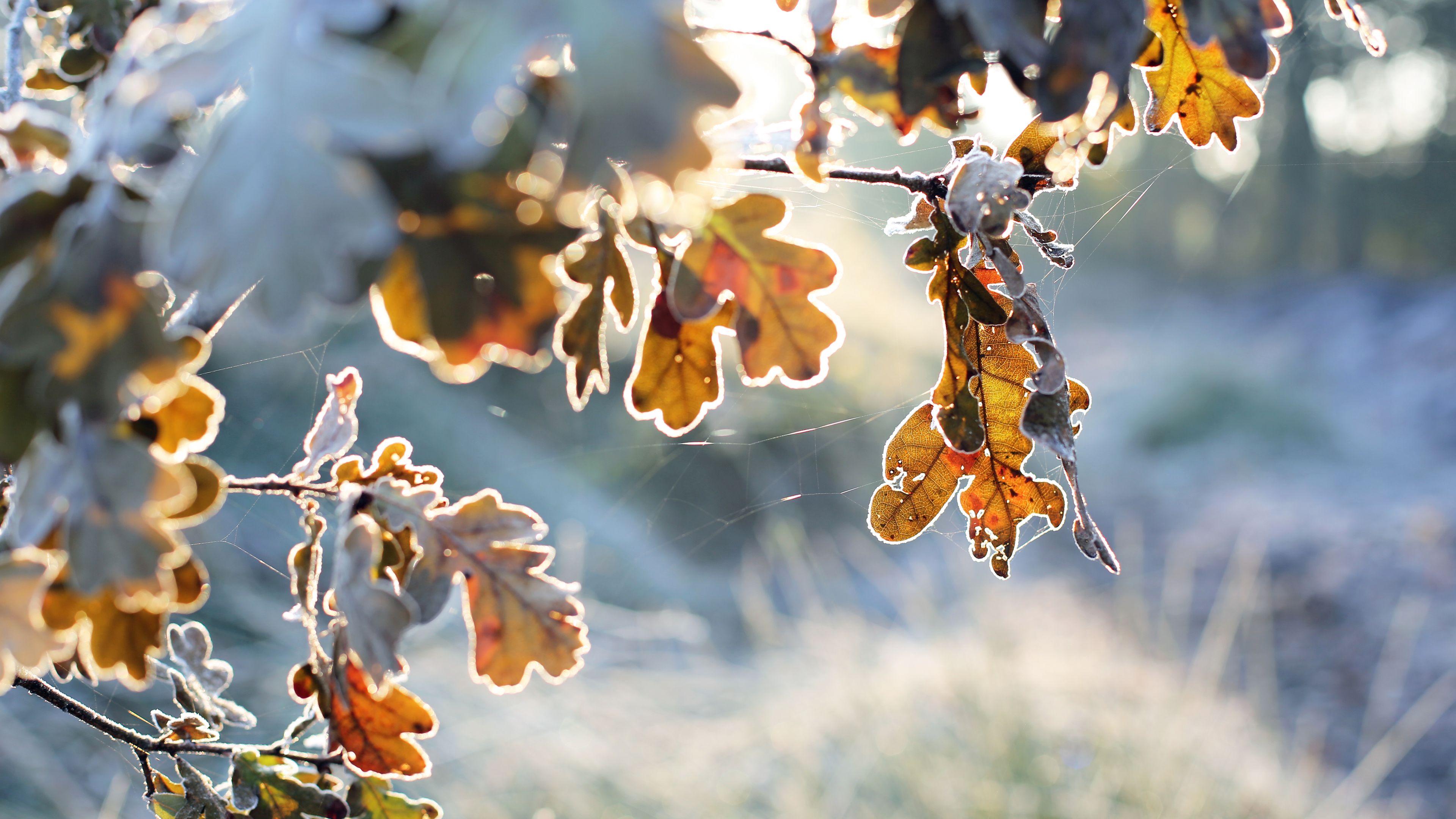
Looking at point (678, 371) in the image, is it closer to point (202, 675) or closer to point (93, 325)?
point (93, 325)

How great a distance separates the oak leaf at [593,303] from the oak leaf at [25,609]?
0.23 meters

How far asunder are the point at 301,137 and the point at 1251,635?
4691 mm

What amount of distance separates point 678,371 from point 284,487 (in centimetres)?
26

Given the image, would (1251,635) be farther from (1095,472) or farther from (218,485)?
(218,485)

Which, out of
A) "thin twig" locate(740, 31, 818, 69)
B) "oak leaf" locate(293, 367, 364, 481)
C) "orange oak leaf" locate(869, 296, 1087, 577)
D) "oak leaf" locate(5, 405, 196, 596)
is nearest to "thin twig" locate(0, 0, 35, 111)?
"oak leaf" locate(293, 367, 364, 481)

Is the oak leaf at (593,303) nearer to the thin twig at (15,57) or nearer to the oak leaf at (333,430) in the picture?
the oak leaf at (333,430)

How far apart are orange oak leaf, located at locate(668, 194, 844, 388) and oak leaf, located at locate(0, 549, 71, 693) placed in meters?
0.30

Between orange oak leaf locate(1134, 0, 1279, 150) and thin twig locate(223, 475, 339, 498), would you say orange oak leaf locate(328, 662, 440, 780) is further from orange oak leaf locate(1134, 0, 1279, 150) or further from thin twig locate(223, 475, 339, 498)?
orange oak leaf locate(1134, 0, 1279, 150)

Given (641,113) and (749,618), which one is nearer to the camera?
(641,113)

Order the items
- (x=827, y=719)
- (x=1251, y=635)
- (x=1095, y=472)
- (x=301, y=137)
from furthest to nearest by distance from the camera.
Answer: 1. (x=1095, y=472)
2. (x=1251, y=635)
3. (x=827, y=719)
4. (x=301, y=137)

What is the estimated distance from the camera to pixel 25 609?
13.5 inches

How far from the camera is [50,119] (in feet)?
1.19

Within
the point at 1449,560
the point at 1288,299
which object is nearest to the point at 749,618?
the point at 1449,560

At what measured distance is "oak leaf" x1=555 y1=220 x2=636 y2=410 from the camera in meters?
0.40
